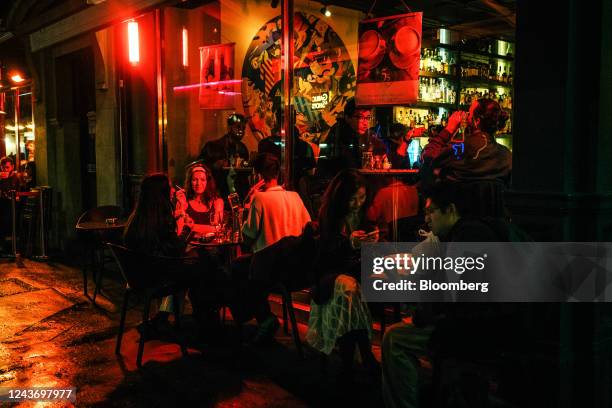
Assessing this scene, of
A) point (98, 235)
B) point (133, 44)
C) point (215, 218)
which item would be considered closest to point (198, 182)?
point (215, 218)

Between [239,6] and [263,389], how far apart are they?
22.0 feet

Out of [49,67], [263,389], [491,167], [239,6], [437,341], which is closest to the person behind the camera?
[437,341]

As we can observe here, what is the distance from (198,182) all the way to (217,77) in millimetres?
2650

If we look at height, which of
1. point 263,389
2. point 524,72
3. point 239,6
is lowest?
point 263,389

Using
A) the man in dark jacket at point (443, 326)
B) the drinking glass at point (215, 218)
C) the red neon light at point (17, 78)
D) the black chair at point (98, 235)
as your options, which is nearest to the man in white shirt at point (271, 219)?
the drinking glass at point (215, 218)

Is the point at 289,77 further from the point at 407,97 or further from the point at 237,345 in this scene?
the point at 237,345

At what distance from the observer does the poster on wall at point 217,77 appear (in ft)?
28.7

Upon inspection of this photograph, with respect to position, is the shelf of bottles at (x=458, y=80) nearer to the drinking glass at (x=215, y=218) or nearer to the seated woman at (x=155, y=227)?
the drinking glass at (x=215, y=218)

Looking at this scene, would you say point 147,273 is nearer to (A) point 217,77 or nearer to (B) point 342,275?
(B) point 342,275

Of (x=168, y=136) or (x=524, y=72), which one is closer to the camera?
(x=524, y=72)

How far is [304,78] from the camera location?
8172mm

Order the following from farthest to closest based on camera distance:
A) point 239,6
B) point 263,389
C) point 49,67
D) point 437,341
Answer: point 49,67 → point 239,6 → point 263,389 → point 437,341

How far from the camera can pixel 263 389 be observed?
4734mm

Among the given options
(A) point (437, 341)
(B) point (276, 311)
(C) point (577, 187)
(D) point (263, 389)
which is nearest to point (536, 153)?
(C) point (577, 187)
